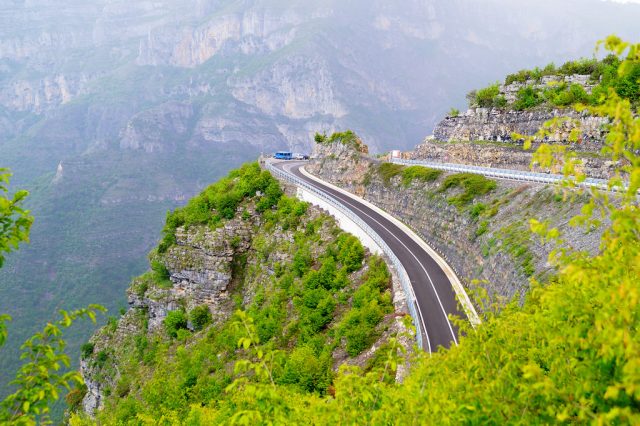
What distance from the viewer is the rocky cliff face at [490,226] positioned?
22.7 m

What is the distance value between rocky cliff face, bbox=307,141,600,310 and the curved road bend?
1.54m

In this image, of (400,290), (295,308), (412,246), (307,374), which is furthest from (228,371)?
(412,246)

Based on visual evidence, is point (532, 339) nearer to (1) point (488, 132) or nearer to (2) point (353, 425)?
(2) point (353, 425)

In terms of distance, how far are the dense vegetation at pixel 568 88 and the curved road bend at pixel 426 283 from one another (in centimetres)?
1586

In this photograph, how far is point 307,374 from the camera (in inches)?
899

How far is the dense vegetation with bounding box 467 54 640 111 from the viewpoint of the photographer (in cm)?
3366

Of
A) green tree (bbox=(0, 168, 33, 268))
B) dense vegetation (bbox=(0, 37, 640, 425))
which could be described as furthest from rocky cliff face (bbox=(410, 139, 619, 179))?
green tree (bbox=(0, 168, 33, 268))

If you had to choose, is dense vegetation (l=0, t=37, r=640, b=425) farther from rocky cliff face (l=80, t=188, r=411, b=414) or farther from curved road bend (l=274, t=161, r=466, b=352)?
rocky cliff face (l=80, t=188, r=411, b=414)

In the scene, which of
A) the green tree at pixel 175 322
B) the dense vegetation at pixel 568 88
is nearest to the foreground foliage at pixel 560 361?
the dense vegetation at pixel 568 88

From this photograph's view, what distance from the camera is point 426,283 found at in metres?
29.0

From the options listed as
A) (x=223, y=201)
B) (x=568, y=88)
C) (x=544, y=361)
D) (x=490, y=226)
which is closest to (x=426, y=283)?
(x=490, y=226)

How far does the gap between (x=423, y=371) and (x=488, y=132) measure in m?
41.3

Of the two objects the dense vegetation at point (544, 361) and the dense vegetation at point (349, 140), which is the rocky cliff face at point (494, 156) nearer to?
the dense vegetation at point (349, 140)

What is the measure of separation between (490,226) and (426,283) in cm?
563
